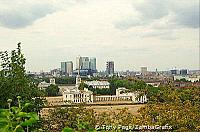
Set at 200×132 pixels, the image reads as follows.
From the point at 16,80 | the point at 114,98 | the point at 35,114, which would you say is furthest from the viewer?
the point at 114,98

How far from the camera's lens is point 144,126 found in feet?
82.2

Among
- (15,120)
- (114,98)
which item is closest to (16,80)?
(15,120)

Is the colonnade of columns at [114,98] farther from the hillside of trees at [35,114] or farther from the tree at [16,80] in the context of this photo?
the tree at [16,80]

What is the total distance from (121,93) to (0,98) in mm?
66973

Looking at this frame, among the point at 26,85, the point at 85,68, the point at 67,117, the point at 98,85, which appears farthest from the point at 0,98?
the point at 85,68

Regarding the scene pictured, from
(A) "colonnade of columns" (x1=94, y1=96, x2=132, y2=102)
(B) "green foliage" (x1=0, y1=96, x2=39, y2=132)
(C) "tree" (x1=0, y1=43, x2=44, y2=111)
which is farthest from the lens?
Result: (A) "colonnade of columns" (x1=94, y1=96, x2=132, y2=102)

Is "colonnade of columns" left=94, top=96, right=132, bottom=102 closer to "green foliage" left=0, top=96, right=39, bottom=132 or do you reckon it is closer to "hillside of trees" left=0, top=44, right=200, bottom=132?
"hillside of trees" left=0, top=44, right=200, bottom=132

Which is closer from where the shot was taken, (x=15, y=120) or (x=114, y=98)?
(x=15, y=120)

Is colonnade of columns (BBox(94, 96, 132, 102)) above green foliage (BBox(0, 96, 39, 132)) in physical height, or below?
below

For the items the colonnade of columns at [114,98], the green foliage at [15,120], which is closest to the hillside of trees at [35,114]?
the green foliage at [15,120]

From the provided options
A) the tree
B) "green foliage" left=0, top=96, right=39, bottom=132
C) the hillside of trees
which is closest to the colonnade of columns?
the hillside of trees

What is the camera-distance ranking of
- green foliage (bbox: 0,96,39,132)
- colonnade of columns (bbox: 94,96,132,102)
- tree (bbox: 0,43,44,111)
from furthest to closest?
colonnade of columns (bbox: 94,96,132,102) < tree (bbox: 0,43,44,111) < green foliage (bbox: 0,96,39,132)

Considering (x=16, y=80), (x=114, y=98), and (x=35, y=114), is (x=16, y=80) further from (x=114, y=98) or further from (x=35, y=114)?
(x=114, y=98)

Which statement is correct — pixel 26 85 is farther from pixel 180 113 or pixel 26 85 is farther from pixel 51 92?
pixel 51 92
